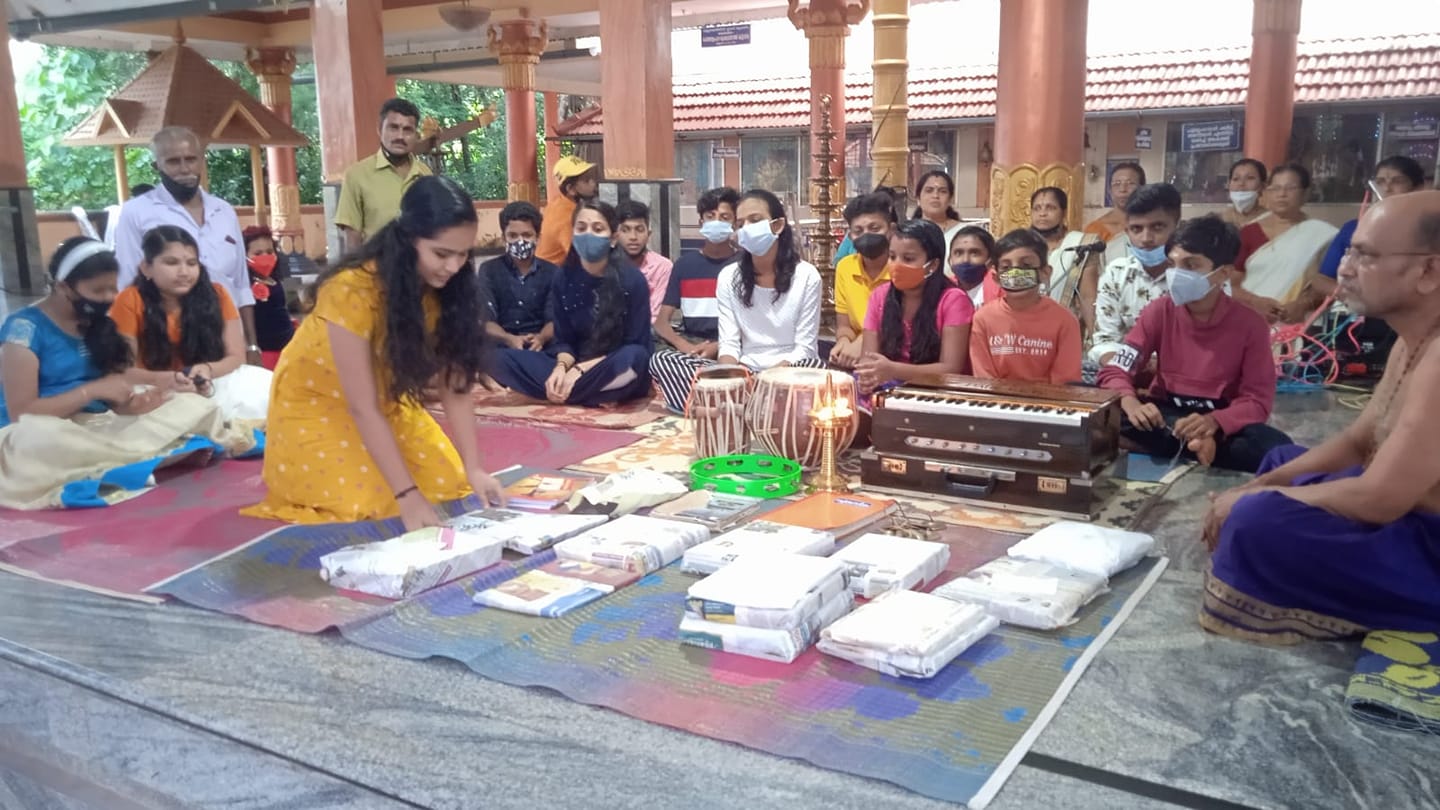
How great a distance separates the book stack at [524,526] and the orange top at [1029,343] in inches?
75.2

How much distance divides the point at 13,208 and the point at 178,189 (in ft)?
17.1

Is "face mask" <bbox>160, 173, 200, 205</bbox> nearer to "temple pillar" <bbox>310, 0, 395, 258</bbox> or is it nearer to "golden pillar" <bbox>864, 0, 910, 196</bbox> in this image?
"temple pillar" <bbox>310, 0, 395, 258</bbox>

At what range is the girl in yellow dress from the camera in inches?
136

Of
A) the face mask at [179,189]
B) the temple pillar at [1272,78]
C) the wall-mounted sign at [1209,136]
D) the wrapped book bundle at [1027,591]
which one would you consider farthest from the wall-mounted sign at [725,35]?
the wrapped book bundle at [1027,591]

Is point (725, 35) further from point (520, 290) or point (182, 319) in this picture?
point (182, 319)

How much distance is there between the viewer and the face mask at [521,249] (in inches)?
249

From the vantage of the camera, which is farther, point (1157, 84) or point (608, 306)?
point (1157, 84)

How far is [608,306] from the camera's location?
19.8 ft

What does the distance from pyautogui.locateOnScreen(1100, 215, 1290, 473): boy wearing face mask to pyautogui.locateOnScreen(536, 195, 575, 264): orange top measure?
3527mm

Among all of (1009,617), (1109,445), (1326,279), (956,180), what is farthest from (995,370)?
(956,180)

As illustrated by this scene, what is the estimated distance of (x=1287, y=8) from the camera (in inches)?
427

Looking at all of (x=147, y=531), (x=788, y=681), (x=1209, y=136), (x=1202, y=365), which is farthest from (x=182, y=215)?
(x=1209, y=136)

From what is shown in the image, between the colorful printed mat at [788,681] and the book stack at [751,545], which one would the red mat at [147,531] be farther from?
the book stack at [751,545]

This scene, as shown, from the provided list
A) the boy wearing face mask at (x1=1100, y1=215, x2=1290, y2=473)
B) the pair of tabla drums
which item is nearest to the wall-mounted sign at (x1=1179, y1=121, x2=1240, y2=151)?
the boy wearing face mask at (x1=1100, y1=215, x2=1290, y2=473)
